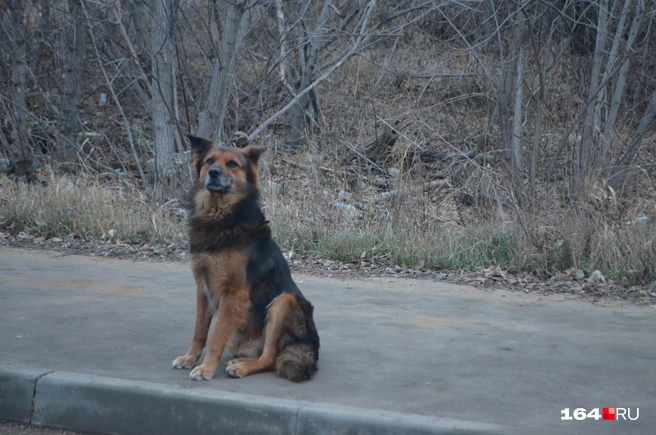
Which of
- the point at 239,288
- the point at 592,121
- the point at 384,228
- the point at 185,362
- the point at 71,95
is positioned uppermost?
the point at 71,95

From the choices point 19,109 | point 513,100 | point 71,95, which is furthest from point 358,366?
point 71,95

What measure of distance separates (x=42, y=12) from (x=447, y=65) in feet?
35.1

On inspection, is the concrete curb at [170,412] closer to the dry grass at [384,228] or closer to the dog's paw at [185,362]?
the dog's paw at [185,362]

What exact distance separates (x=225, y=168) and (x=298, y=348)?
1454 mm

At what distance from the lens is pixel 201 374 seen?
4.75 metres

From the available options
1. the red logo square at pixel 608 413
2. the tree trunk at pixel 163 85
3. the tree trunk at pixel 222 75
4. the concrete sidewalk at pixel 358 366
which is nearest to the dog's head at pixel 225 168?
the concrete sidewalk at pixel 358 366

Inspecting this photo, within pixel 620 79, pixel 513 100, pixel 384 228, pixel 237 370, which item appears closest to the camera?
pixel 237 370

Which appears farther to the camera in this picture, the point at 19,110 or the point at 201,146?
the point at 19,110

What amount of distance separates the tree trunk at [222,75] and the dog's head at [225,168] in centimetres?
679

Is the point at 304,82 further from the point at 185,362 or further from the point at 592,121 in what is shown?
the point at 185,362

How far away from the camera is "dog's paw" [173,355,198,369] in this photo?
16.5 ft

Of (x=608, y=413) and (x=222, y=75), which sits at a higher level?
(x=222, y=75)

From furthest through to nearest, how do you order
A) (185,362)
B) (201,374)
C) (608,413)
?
(185,362) < (201,374) < (608,413)

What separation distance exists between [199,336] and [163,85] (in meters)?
8.39
